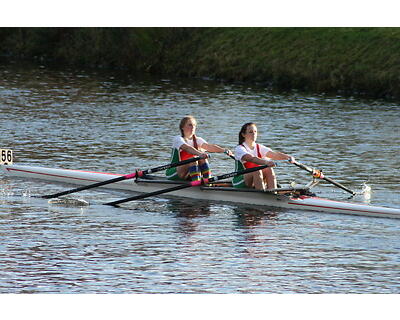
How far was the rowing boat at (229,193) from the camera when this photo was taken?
18953 mm

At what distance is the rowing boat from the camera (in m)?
19.0

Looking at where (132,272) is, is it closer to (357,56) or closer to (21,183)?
(21,183)

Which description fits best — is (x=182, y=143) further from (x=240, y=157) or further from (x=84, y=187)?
(x=84, y=187)

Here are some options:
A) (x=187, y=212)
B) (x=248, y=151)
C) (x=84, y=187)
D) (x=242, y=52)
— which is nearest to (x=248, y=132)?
(x=248, y=151)

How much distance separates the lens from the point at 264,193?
773 inches

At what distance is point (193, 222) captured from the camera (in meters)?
18.5

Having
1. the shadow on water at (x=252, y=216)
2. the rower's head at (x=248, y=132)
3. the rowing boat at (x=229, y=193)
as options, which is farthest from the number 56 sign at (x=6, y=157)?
the rower's head at (x=248, y=132)

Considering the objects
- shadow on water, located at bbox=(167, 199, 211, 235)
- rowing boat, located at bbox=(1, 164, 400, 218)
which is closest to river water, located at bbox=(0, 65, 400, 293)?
shadow on water, located at bbox=(167, 199, 211, 235)

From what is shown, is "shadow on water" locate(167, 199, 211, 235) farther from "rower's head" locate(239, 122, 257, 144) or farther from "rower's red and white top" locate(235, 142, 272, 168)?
"rower's head" locate(239, 122, 257, 144)

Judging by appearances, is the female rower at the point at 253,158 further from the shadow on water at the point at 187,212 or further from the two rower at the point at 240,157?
the shadow on water at the point at 187,212

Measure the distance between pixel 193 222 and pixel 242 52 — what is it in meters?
32.2

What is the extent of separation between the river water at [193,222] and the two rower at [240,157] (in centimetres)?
57

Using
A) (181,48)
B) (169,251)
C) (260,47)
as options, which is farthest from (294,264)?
(181,48)

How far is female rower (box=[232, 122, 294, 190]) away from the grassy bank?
23391mm
